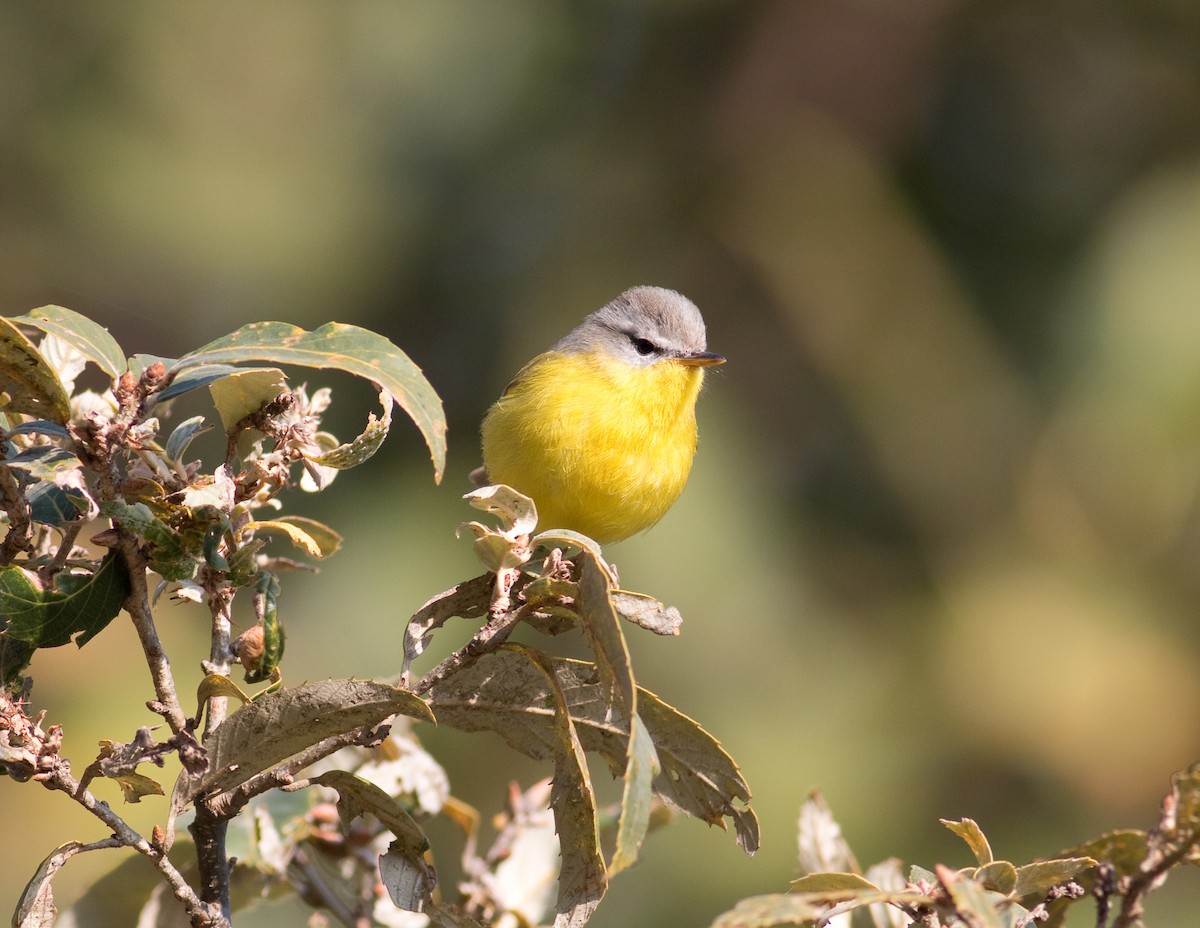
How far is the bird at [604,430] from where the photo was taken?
3.11m

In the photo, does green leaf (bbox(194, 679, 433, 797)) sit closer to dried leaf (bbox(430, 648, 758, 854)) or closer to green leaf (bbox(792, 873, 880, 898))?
dried leaf (bbox(430, 648, 758, 854))

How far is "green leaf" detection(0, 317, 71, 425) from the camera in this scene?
1286mm

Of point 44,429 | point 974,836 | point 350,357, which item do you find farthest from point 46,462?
point 974,836

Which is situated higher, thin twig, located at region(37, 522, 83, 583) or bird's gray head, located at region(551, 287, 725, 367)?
thin twig, located at region(37, 522, 83, 583)

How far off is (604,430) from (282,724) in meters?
1.87

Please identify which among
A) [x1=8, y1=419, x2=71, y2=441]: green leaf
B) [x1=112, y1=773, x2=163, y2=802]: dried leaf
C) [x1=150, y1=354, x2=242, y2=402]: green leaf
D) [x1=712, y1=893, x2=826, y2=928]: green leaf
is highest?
[x1=150, y1=354, x2=242, y2=402]: green leaf

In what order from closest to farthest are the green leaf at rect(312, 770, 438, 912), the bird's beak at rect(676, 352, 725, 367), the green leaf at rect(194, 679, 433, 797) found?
the green leaf at rect(194, 679, 433, 797), the green leaf at rect(312, 770, 438, 912), the bird's beak at rect(676, 352, 725, 367)

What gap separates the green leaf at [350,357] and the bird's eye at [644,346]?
2447mm

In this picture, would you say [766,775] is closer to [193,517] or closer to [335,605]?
[335,605]

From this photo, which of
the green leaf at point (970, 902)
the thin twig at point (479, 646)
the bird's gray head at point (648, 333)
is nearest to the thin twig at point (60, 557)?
the thin twig at point (479, 646)

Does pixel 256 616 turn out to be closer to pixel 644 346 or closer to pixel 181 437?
pixel 181 437

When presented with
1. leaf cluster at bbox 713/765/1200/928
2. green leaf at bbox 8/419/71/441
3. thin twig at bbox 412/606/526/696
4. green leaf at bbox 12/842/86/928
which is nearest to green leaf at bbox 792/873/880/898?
leaf cluster at bbox 713/765/1200/928

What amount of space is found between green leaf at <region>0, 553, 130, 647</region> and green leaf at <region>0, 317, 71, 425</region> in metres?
0.18

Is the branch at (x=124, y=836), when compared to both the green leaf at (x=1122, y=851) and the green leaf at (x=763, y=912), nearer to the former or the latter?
the green leaf at (x=763, y=912)
